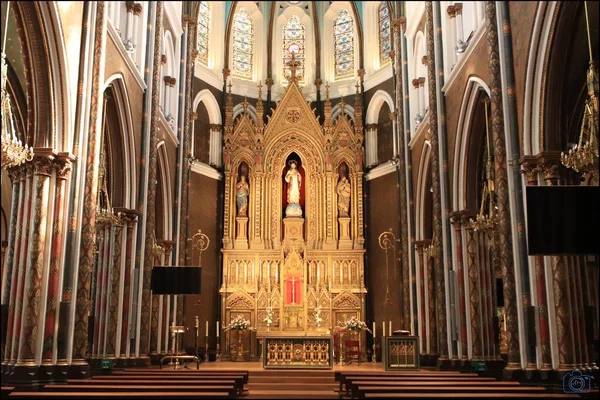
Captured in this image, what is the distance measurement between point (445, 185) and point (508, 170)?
5771mm

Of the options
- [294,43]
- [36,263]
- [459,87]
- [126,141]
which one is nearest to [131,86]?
[126,141]

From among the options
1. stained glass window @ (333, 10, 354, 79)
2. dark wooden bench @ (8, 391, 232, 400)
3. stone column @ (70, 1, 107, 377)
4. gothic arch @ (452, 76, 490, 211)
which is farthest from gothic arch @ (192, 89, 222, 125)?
dark wooden bench @ (8, 391, 232, 400)

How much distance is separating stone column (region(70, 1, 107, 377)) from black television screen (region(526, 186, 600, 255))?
30.0 ft

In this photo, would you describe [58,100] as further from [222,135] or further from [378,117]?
[378,117]

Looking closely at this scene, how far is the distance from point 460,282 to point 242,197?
13034 mm

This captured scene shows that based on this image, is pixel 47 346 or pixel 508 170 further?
pixel 508 170

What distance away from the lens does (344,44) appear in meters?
33.5

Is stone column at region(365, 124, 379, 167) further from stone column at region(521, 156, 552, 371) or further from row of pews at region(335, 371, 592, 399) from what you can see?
row of pews at region(335, 371, 592, 399)

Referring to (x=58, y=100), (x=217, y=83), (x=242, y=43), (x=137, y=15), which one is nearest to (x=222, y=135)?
(x=217, y=83)

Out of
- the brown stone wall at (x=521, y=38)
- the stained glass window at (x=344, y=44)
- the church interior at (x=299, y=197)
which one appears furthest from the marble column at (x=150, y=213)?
the stained glass window at (x=344, y=44)

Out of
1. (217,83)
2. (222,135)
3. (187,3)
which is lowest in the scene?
(222,135)

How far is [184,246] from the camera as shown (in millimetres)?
26281

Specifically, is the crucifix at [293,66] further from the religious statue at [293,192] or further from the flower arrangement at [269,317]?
the flower arrangement at [269,317]

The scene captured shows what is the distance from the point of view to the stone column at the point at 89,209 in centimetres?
1448
